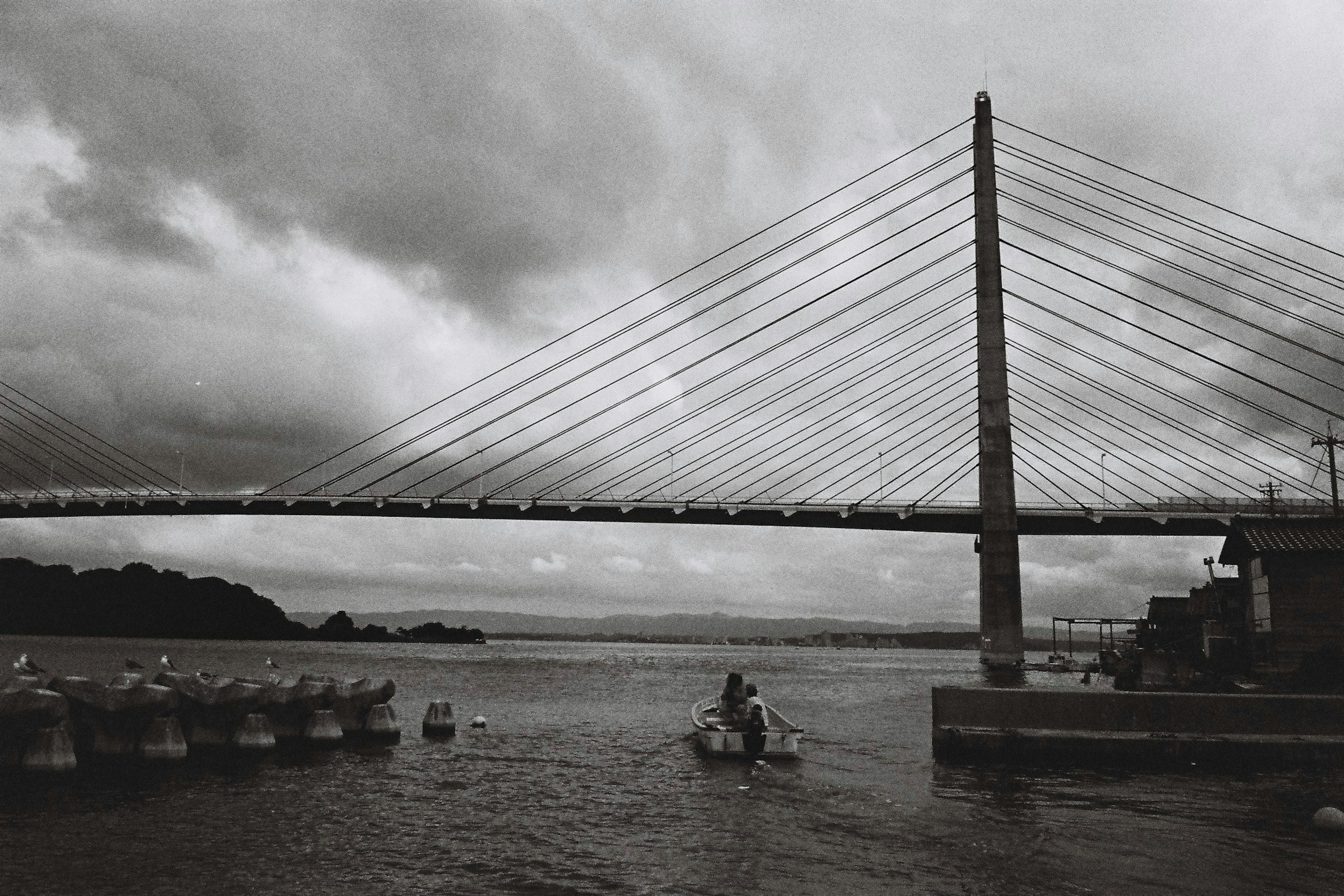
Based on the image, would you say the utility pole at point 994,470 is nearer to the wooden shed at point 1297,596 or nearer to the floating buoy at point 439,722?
the wooden shed at point 1297,596

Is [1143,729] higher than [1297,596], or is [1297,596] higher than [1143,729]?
[1297,596]

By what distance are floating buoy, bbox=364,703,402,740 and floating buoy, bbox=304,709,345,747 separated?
4.54ft

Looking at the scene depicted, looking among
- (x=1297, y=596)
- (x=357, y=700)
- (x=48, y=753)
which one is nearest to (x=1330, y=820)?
(x=48, y=753)

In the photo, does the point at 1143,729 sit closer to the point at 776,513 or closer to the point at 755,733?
the point at 755,733

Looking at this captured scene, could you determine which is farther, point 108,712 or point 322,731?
point 322,731

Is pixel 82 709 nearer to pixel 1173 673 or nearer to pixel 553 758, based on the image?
pixel 553 758

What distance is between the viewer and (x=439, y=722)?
3366 centimetres

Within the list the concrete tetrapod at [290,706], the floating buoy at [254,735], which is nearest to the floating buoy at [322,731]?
the concrete tetrapod at [290,706]

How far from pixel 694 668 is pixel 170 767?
92.7m

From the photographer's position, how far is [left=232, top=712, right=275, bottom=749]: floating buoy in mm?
27141

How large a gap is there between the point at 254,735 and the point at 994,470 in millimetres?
40447

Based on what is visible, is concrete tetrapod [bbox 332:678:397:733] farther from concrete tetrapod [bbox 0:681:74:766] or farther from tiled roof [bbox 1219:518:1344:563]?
tiled roof [bbox 1219:518:1344:563]

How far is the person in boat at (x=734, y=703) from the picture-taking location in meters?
28.7

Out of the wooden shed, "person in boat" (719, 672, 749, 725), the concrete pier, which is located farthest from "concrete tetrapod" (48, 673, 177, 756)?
the wooden shed
